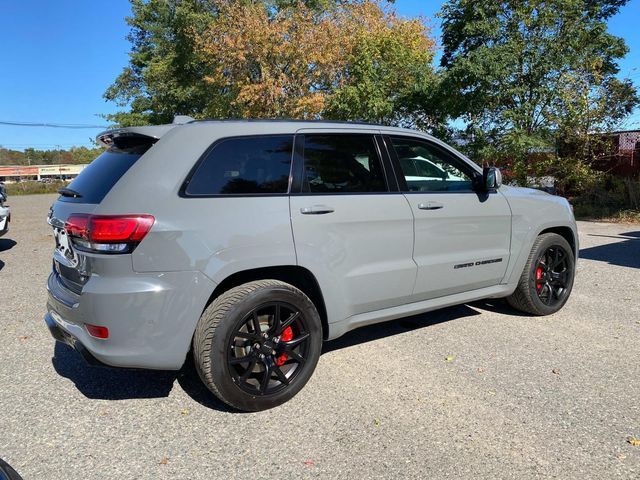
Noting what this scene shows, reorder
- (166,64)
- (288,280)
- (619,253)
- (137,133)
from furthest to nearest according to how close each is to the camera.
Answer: (166,64), (619,253), (288,280), (137,133)

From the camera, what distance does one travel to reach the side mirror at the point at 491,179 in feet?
13.8

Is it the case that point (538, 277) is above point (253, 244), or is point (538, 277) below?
below

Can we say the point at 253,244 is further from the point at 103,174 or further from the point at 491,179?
the point at 491,179

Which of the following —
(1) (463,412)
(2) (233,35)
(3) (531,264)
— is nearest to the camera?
(1) (463,412)

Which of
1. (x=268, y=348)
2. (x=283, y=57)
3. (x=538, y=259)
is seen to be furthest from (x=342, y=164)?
(x=283, y=57)

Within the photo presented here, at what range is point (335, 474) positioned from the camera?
2586 mm

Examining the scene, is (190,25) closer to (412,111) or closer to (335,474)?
(412,111)

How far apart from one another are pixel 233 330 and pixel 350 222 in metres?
1.09

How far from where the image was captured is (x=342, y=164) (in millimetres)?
3650

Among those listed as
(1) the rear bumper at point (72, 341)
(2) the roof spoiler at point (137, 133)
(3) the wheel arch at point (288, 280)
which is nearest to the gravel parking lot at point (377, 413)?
(1) the rear bumper at point (72, 341)

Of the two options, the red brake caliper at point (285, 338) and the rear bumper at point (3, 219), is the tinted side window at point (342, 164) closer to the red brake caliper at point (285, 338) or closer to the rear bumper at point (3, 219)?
the red brake caliper at point (285, 338)

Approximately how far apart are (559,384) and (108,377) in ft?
10.8

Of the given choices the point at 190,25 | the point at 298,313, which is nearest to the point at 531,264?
the point at 298,313

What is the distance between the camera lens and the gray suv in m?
2.85
